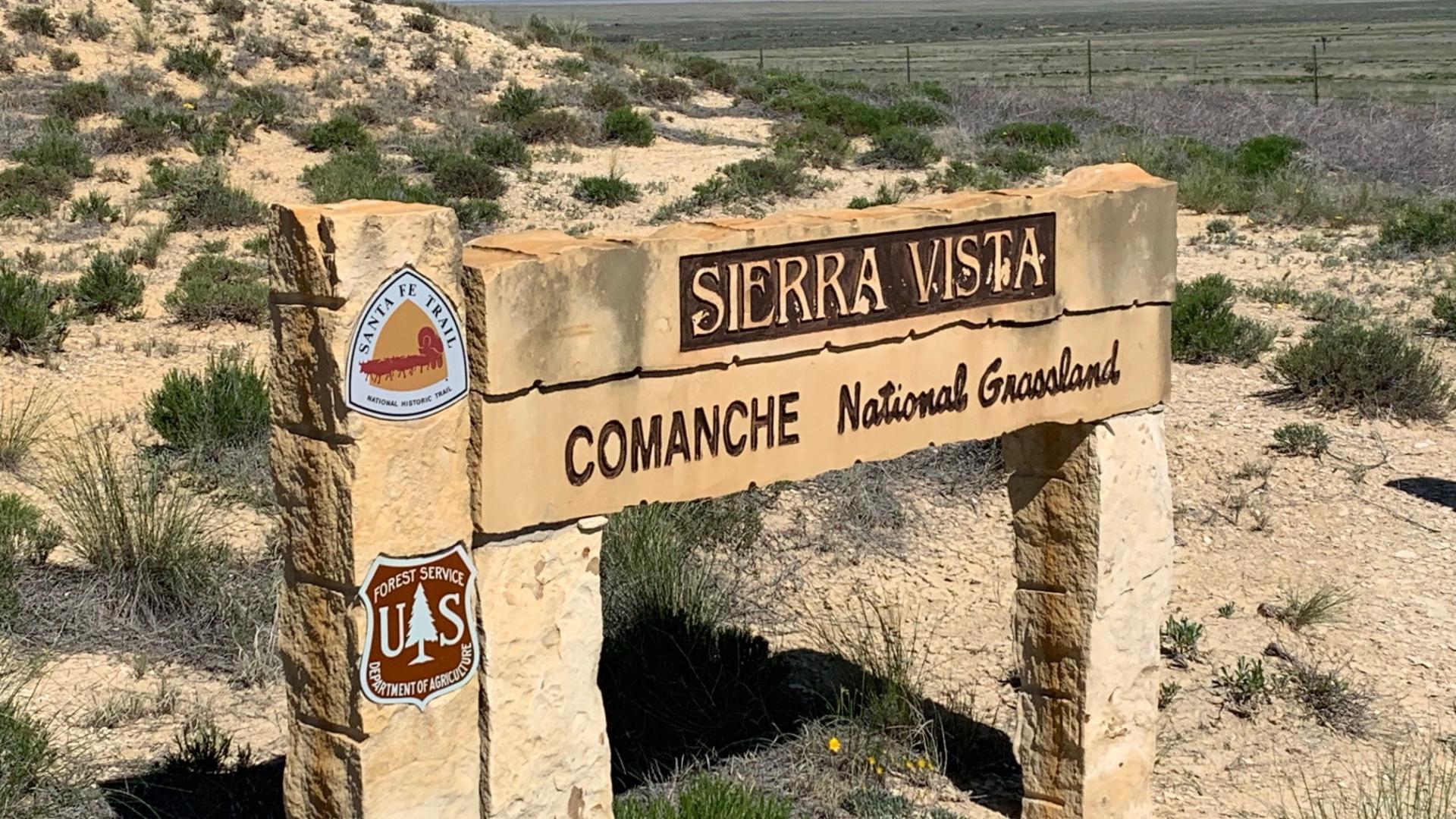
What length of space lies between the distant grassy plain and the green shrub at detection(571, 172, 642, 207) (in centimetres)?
1518

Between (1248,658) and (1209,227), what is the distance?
34.8 ft

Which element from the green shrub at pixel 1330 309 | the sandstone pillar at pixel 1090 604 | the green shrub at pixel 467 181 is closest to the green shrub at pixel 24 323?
the green shrub at pixel 467 181

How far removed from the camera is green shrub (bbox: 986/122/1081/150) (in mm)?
23234

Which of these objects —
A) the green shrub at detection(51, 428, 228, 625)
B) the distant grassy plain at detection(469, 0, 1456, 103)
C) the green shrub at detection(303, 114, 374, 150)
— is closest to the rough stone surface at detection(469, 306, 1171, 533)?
the green shrub at detection(51, 428, 228, 625)

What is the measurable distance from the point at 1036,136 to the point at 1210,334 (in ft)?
37.1

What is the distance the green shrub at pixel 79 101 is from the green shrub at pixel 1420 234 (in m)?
15.6

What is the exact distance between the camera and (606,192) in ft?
60.6

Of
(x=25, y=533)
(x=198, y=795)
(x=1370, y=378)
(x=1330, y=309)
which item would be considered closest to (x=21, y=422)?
(x=25, y=533)

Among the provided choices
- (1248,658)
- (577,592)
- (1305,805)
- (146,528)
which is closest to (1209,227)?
(1248,658)

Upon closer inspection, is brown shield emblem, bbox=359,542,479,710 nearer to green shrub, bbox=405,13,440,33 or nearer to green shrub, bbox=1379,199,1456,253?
green shrub, bbox=1379,199,1456,253

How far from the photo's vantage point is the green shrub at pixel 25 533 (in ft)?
24.3

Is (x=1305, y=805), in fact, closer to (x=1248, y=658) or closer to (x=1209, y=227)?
(x=1248, y=658)

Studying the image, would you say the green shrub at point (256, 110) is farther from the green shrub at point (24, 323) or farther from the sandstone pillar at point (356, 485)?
the sandstone pillar at point (356, 485)

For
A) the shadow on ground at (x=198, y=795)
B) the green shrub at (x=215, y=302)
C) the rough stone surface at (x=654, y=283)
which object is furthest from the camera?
the green shrub at (x=215, y=302)
